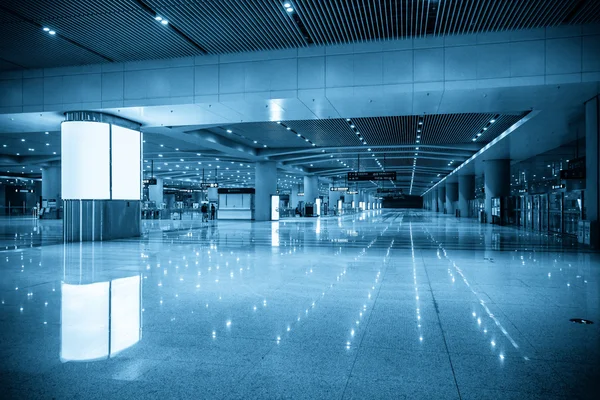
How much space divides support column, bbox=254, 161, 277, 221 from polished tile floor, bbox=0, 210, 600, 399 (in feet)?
81.4

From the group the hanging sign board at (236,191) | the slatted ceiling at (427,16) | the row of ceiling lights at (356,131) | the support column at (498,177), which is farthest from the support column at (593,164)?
the hanging sign board at (236,191)

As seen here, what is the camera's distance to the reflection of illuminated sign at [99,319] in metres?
3.75

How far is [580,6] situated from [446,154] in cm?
2102

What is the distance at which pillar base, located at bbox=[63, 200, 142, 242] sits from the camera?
14.7 meters

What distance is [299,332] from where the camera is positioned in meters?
4.20

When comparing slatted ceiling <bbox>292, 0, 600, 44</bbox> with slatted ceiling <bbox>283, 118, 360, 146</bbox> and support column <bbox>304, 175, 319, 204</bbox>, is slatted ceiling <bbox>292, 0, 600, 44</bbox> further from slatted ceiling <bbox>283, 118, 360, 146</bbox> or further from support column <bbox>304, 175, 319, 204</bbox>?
support column <bbox>304, 175, 319, 204</bbox>

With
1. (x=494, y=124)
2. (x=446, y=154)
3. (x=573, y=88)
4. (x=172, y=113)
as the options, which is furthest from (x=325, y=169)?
(x=573, y=88)

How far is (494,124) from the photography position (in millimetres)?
18953

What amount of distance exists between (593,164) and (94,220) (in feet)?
53.1

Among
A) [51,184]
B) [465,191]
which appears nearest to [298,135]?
[51,184]

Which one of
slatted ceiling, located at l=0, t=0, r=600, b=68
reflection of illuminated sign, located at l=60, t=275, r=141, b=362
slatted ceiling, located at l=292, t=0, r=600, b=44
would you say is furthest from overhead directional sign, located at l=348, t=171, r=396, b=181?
reflection of illuminated sign, located at l=60, t=275, r=141, b=362

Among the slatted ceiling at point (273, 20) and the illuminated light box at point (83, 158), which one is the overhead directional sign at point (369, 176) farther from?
the illuminated light box at point (83, 158)

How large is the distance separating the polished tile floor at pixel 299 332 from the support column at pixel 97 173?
6351 millimetres

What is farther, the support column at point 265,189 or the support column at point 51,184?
the support column at point 51,184
